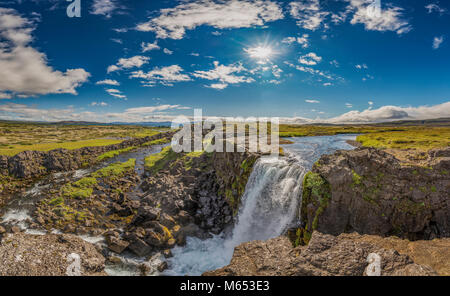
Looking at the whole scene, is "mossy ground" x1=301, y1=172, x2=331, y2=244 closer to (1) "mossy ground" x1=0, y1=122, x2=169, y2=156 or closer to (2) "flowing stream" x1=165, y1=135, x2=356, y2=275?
(2) "flowing stream" x1=165, y1=135, x2=356, y2=275

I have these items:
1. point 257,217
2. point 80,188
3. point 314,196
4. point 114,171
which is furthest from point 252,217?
point 114,171

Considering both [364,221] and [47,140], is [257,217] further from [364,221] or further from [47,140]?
[47,140]

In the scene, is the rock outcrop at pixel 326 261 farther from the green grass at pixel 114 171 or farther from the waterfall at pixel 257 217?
the green grass at pixel 114 171

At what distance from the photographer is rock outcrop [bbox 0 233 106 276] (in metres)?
15.9

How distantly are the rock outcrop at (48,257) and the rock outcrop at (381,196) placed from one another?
63.3 ft

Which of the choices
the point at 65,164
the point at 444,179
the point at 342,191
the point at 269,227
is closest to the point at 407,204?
the point at 444,179

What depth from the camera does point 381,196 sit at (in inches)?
661

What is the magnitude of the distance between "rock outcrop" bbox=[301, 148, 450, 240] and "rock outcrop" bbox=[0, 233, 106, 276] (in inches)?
760

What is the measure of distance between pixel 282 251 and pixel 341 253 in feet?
13.3

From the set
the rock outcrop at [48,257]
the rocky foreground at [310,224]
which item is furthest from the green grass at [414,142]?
the rock outcrop at [48,257]

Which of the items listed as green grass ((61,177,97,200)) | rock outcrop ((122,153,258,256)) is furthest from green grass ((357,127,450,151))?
green grass ((61,177,97,200))

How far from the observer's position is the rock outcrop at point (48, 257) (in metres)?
15.9

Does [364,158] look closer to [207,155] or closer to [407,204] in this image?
[407,204]

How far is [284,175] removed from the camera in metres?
24.4
